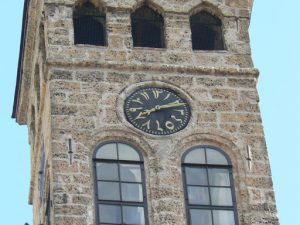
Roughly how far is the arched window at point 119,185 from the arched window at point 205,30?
14.0 ft

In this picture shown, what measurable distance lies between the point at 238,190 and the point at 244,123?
190 cm

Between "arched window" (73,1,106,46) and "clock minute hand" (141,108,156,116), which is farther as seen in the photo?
"arched window" (73,1,106,46)

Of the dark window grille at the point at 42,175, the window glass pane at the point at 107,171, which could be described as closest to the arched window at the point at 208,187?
the window glass pane at the point at 107,171

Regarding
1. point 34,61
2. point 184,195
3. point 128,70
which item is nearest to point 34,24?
point 34,61

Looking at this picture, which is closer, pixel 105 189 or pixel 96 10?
pixel 105 189

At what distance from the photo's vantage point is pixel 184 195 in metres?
43.8

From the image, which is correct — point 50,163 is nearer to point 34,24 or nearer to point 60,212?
point 60,212

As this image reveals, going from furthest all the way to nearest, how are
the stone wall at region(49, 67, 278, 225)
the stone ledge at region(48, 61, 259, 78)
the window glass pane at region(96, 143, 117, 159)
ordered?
1. the stone ledge at region(48, 61, 259, 78)
2. the window glass pane at region(96, 143, 117, 159)
3. the stone wall at region(49, 67, 278, 225)

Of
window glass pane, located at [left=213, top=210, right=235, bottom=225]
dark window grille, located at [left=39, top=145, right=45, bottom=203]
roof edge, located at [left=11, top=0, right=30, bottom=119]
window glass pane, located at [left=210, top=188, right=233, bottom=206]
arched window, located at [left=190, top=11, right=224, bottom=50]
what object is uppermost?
roof edge, located at [left=11, top=0, right=30, bottom=119]

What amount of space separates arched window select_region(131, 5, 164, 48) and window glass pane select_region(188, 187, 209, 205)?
15.0 feet

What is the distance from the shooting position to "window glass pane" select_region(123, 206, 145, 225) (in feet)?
141

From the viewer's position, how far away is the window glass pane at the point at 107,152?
44094 mm

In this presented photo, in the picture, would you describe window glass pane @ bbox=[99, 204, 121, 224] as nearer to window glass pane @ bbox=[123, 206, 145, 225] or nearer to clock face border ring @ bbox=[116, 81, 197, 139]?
window glass pane @ bbox=[123, 206, 145, 225]

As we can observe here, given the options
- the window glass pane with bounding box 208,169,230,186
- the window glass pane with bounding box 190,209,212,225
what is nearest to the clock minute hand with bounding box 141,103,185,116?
the window glass pane with bounding box 208,169,230,186
